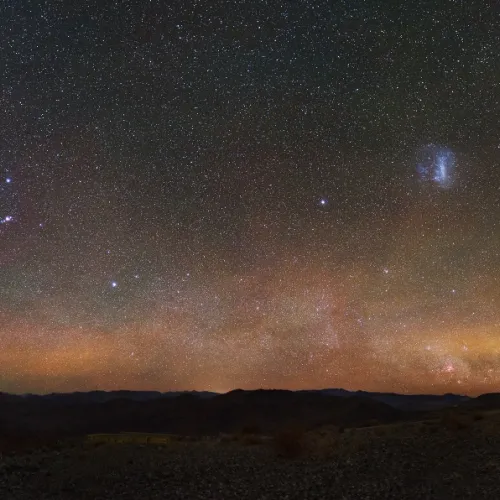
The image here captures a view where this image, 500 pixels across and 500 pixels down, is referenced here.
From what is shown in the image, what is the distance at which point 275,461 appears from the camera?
26656 millimetres

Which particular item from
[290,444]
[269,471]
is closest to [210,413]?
[290,444]

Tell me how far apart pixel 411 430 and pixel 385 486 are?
1313 centimetres

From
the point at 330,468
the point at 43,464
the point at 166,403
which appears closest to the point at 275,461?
the point at 330,468

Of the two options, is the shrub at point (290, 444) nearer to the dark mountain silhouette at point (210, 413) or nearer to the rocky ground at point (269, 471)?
the rocky ground at point (269, 471)

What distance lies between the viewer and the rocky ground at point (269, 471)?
2059cm

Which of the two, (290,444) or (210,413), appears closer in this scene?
(290,444)

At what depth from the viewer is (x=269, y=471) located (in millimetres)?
24453

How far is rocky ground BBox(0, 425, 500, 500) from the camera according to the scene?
20594 mm

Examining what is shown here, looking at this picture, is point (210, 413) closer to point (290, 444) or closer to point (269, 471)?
point (290, 444)

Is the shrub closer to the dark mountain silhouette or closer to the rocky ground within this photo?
the rocky ground

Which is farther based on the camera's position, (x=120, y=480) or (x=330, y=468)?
(x=330, y=468)

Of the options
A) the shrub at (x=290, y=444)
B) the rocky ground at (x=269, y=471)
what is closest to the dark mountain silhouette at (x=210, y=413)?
the shrub at (x=290, y=444)

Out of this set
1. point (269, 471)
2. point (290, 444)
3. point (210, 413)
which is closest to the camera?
point (269, 471)

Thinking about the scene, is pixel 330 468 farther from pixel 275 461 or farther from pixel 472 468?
pixel 472 468
